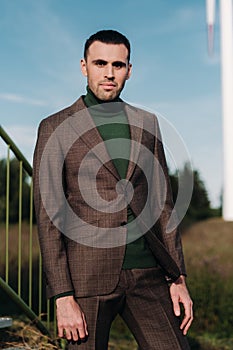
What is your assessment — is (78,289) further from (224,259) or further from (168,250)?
(224,259)

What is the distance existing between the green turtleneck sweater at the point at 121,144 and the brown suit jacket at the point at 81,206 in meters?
0.03

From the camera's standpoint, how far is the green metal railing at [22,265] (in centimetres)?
479

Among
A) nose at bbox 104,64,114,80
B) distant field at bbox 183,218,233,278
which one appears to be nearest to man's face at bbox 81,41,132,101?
nose at bbox 104,64,114,80

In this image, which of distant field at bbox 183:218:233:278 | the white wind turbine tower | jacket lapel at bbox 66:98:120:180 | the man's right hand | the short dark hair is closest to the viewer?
the man's right hand

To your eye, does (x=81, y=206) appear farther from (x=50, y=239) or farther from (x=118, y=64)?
(x=118, y=64)

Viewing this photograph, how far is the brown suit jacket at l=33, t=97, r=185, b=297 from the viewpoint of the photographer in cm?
274

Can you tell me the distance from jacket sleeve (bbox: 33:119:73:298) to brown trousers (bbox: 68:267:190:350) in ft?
0.40

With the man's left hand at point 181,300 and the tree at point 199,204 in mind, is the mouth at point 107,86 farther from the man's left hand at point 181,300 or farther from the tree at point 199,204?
the tree at point 199,204

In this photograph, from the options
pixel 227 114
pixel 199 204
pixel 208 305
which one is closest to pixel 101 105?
pixel 227 114

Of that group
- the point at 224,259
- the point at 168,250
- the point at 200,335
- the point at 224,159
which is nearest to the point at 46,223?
the point at 168,250

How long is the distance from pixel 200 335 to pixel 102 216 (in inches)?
253

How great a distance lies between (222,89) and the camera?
7.67 m

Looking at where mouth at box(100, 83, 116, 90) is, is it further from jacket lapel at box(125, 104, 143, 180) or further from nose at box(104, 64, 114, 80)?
jacket lapel at box(125, 104, 143, 180)

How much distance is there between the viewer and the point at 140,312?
9.41 ft
